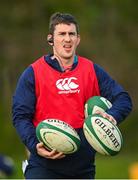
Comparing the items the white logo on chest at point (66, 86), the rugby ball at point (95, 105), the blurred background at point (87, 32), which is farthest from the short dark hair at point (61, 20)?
the blurred background at point (87, 32)

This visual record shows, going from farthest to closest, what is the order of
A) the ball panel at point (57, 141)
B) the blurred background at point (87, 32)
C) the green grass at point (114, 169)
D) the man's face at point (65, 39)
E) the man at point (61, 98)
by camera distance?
the blurred background at point (87, 32) → the green grass at point (114, 169) → the man's face at point (65, 39) → the man at point (61, 98) → the ball panel at point (57, 141)

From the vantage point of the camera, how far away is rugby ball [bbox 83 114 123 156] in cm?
766

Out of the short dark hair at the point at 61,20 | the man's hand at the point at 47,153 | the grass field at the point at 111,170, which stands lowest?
the grass field at the point at 111,170

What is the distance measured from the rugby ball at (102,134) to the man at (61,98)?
0.39 ft

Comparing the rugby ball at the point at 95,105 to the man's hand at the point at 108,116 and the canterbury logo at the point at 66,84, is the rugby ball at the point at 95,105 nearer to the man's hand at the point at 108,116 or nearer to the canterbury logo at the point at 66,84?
the man's hand at the point at 108,116

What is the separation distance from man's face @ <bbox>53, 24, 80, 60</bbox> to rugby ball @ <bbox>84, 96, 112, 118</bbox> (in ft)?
1.49

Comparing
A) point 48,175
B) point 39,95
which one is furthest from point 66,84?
point 48,175

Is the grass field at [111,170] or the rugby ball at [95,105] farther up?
the rugby ball at [95,105]

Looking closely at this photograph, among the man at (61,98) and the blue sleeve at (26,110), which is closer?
the blue sleeve at (26,110)

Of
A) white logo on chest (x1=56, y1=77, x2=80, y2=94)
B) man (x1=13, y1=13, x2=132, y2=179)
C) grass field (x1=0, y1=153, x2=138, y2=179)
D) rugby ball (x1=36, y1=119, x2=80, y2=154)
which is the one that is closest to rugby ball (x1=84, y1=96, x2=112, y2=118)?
man (x1=13, y1=13, x2=132, y2=179)

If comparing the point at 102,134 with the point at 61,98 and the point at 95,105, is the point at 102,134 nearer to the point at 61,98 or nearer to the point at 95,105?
the point at 95,105

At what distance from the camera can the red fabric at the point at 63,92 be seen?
25.9 ft

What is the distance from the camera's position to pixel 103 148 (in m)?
7.71

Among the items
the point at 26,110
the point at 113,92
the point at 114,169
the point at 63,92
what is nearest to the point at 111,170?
the point at 114,169
